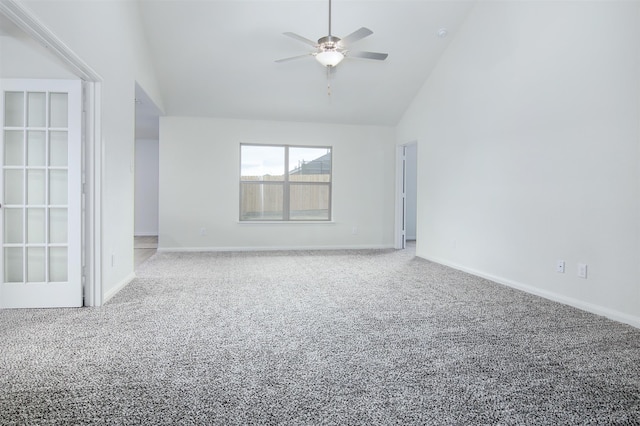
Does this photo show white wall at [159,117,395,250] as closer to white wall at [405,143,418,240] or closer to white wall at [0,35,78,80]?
white wall at [405,143,418,240]

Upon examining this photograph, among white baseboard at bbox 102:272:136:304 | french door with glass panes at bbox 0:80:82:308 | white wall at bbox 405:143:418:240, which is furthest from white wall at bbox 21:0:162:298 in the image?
white wall at bbox 405:143:418:240

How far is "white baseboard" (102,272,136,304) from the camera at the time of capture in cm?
329

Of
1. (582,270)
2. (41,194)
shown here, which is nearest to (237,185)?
(41,194)

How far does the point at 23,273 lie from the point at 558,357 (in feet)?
12.5

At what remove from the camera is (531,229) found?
374 cm

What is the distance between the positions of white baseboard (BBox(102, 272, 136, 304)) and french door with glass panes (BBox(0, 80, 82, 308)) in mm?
232

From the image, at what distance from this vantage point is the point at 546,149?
3.55 meters

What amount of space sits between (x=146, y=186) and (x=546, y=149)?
335 inches

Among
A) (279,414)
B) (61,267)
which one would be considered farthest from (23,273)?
(279,414)

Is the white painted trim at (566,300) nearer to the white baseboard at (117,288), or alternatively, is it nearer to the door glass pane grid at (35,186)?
the white baseboard at (117,288)

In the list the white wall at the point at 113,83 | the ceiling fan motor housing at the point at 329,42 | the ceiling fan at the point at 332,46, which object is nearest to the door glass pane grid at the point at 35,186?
the white wall at the point at 113,83

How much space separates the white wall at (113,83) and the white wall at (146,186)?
5.16m

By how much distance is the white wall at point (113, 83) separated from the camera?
8.91 feet

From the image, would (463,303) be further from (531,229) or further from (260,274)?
(260,274)
